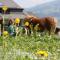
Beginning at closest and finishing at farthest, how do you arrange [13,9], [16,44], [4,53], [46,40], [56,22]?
1. [4,53]
2. [16,44]
3. [46,40]
4. [56,22]
5. [13,9]

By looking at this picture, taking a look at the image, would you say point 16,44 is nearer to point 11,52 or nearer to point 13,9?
point 11,52

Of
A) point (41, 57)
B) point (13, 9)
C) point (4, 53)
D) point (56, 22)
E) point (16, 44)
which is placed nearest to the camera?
point (41, 57)

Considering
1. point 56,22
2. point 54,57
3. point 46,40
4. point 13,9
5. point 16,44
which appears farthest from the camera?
point 13,9

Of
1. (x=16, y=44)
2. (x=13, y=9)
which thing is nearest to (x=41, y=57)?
(x=16, y=44)

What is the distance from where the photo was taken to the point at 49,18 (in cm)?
836

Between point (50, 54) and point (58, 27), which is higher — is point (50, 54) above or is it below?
above

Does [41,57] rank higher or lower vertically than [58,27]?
higher

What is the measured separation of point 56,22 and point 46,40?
4.99 meters

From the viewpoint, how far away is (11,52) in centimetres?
246

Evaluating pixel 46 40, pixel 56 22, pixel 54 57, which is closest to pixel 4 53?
pixel 54 57

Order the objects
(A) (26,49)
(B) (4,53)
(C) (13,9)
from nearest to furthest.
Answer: (B) (4,53) < (A) (26,49) < (C) (13,9)

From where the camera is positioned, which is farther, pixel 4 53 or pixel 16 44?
pixel 16 44

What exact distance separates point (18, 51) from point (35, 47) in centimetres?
19

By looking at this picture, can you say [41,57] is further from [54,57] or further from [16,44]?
[16,44]
